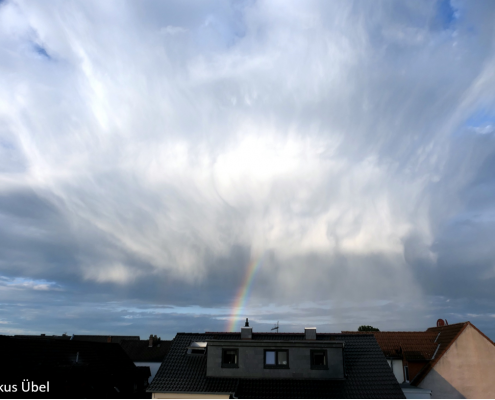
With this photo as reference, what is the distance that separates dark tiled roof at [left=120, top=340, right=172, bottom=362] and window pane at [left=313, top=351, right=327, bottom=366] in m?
49.8

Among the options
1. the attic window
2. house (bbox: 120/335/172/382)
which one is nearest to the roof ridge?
the attic window

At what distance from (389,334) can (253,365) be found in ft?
80.8

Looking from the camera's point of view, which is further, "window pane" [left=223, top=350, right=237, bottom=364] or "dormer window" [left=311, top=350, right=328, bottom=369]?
"window pane" [left=223, top=350, right=237, bottom=364]

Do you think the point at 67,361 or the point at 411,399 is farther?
the point at 67,361

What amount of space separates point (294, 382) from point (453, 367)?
2128 cm

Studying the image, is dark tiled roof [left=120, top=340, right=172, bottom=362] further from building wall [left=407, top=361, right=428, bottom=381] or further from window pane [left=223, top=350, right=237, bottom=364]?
building wall [left=407, top=361, right=428, bottom=381]

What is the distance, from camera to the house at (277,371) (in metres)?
29.7

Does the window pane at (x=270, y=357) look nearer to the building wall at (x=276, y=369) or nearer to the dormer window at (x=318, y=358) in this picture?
the building wall at (x=276, y=369)

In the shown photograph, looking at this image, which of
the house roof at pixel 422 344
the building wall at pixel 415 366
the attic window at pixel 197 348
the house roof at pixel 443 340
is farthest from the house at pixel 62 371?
the house roof at pixel 443 340

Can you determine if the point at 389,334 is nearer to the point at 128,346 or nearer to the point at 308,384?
the point at 308,384

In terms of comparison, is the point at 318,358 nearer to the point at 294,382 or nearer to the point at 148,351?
the point at 294,382

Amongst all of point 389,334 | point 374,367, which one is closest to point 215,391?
point 374,367

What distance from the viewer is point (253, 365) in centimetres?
3169

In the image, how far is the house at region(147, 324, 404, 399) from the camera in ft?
97.6
